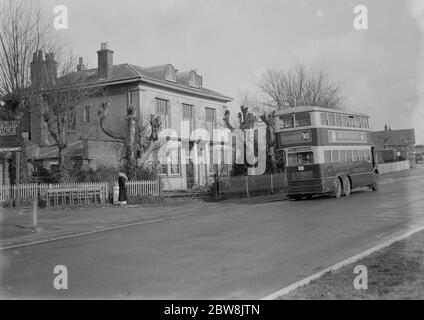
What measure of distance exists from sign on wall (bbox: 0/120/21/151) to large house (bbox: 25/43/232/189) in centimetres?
930

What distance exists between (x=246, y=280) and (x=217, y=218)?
993cm

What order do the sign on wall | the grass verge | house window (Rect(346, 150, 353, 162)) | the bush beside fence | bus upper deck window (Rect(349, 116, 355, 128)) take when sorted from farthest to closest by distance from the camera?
the bush beside fence → bus upper deck window (Rect(349, 116, 355, 128)) → house window (Rect(346, 150, 353, 162)) → the sign on wall → the grass verge

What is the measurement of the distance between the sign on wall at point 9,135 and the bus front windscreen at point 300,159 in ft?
43.2

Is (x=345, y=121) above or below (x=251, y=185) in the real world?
above

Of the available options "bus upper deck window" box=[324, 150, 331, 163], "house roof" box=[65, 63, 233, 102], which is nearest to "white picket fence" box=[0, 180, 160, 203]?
"house roof" box=[65, 63, 233, 102]

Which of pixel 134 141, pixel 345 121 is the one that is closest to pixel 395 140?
pixel 345 121

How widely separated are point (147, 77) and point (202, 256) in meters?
25.1

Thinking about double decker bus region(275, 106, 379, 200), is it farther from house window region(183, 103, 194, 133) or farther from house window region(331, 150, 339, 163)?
house window region(183, 103, 194, 133)

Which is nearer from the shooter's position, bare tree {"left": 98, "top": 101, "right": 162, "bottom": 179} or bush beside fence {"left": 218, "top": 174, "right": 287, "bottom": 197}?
bare tree {"left": 98, "top": 101, "right": 162, "bottom": 179}

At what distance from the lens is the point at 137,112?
3098cm

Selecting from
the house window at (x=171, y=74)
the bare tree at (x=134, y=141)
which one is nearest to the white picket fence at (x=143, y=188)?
the bare tree at (x=134, y=141)

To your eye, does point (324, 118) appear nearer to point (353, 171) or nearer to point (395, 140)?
point (353, 171)

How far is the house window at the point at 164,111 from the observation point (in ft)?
115

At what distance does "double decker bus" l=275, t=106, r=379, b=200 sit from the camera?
24.5 metres
